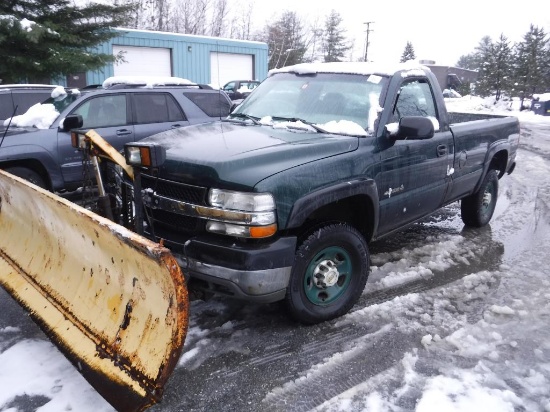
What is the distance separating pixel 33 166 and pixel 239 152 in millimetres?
4501

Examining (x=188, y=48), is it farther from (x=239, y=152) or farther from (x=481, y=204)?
(x=239, y=152)

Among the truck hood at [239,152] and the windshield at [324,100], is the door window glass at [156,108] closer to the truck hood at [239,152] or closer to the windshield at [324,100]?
the windshield at [324,100]

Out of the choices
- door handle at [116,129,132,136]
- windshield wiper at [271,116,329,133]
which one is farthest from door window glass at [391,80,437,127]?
door handle at [116,129,132,136]

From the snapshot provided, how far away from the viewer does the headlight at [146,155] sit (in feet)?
9.77

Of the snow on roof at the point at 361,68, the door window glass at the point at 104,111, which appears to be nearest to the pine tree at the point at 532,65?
the door window glass at the point at 104,111

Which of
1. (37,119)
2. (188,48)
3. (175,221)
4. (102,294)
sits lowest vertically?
(102,294)

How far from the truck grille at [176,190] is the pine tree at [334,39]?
6304 centimetres

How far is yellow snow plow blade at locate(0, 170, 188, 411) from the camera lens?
2414 mm

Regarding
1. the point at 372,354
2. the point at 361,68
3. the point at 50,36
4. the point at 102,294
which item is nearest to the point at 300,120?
the point at 361,68

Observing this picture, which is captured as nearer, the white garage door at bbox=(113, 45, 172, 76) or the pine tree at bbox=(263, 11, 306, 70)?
the white garage door at bbox=(113, 45, 172, 76)

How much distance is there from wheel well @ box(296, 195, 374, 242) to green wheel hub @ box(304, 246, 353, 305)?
0.23 m

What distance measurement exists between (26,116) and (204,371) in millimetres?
5185

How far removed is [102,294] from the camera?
9.86 ft

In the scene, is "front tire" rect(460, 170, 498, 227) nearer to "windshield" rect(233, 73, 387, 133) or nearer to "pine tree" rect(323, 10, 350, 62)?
"windshield" rect(233, 73, 387, 133)
